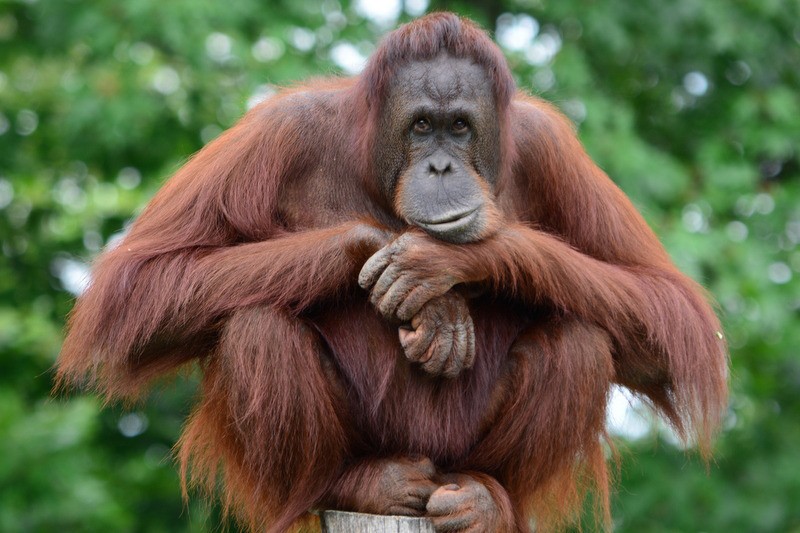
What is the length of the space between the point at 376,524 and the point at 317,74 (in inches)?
116

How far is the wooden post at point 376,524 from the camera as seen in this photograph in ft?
11.3

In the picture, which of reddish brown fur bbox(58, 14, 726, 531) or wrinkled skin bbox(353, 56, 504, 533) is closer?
wrinkled skin bbox(353, 56, 504, 533)

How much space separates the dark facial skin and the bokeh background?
2619 millimetres

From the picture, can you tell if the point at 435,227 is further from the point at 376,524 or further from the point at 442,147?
the point at 376,524

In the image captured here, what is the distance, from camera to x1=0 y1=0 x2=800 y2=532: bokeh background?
262 inches

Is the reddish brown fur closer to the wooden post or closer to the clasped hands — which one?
the clasped hands

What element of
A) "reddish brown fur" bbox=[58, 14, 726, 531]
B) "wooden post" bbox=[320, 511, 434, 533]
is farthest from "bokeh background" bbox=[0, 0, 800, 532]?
"wooden post" bbox=[320, 511, 434, 533]

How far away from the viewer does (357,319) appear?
3721 mm

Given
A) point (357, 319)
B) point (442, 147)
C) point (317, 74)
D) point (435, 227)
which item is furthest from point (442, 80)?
point (317, 74)

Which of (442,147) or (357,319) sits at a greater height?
(442,147)

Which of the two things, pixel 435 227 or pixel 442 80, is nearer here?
pixel 435 227

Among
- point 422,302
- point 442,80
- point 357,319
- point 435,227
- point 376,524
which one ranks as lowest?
point 376,524

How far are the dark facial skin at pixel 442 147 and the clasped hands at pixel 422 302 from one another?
0.09m

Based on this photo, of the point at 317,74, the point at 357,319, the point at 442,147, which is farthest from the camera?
the point at 317,74
